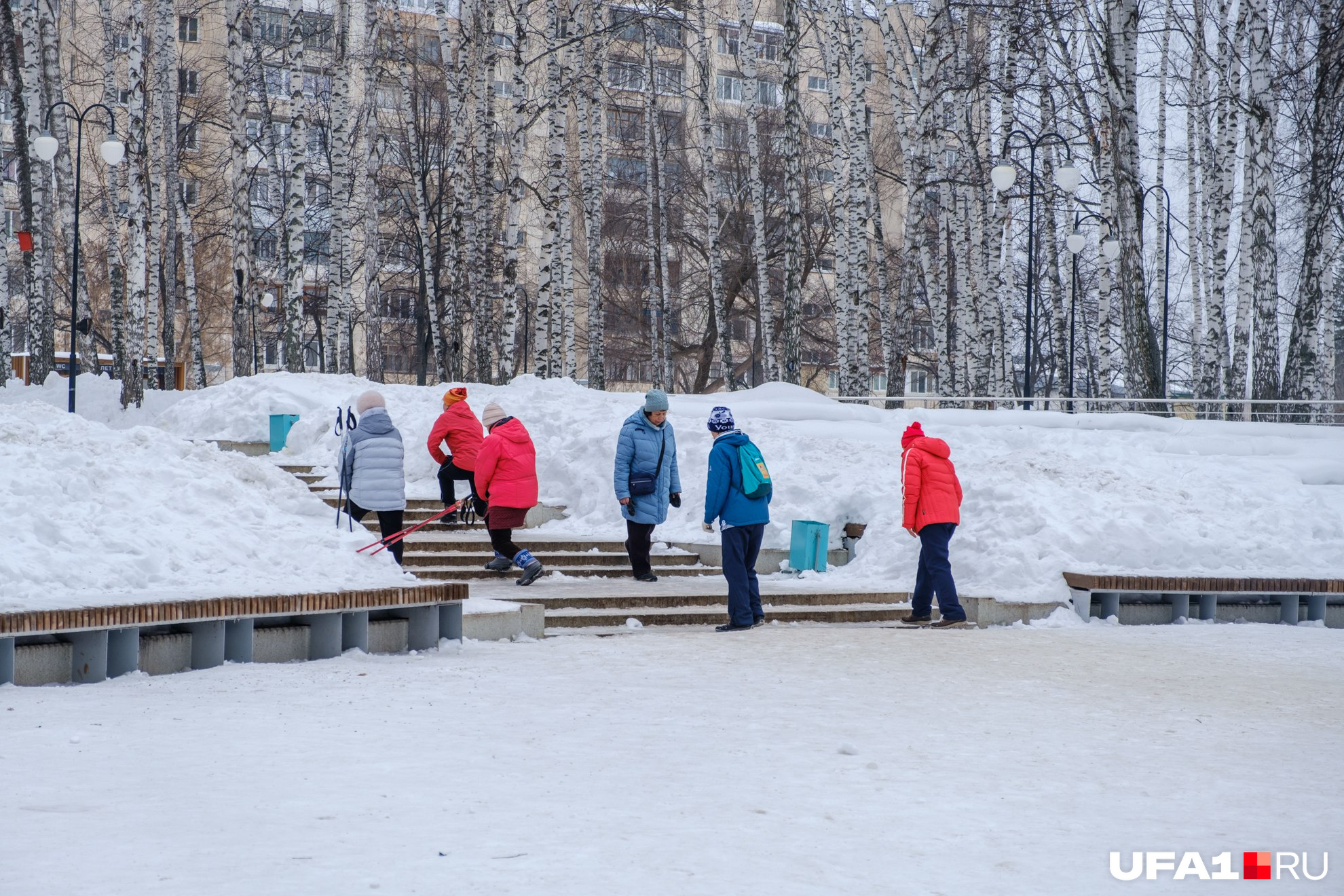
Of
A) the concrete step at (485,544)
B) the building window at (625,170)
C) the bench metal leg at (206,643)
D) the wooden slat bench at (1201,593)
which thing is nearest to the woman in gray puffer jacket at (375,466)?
the concrete step at (485,544)

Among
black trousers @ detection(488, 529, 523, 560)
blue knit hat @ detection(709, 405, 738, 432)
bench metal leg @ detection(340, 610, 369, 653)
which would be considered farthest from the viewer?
black trousers @ detection(488, 529, 523, 560)

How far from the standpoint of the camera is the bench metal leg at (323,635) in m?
8.43

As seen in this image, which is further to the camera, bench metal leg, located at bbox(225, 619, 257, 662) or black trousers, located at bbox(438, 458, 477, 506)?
black trousers, located at bbox(438, 458, 477, 506)

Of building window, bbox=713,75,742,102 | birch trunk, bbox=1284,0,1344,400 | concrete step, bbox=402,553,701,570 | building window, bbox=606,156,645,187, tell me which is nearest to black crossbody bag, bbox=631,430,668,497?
concrete step, bbox=402,553,701,570

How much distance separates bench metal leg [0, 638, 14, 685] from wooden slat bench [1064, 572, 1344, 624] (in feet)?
27.9

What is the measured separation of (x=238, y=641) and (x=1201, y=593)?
843cm

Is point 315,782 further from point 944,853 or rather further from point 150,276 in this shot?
point 150,276

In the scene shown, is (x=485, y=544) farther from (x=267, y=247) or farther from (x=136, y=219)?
(x=267, y=247)

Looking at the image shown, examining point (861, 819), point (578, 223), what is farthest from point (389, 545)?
point (578, 223)

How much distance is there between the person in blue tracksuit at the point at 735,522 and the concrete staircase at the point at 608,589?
0.62 m

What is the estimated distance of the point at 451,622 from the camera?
9180 mm

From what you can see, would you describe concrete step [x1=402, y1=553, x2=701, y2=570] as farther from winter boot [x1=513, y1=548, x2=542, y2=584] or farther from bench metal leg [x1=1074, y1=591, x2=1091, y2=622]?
bench metal leg [x1=1074, y1=591, x2=1091, y2=622]

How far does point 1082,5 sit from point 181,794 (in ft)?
69.0

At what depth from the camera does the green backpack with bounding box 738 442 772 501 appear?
10.3 metres
